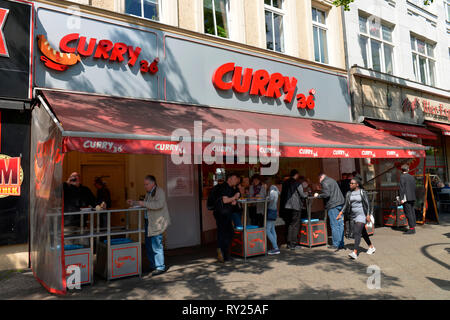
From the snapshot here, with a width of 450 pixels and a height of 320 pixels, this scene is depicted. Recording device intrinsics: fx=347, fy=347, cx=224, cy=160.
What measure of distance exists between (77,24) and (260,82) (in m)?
4.85

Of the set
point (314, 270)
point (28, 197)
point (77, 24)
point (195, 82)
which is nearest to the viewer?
point (314, 270)

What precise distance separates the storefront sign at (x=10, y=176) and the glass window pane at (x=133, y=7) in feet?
14.0

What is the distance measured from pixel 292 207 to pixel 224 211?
1.82 meters

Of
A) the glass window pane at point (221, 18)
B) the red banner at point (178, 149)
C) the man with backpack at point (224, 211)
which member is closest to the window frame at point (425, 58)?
the red banner at point (178, 149)

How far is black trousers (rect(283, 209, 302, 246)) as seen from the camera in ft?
25.4

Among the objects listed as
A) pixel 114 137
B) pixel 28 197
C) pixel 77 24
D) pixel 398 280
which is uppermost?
pixel 77 24

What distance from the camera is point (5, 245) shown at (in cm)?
613

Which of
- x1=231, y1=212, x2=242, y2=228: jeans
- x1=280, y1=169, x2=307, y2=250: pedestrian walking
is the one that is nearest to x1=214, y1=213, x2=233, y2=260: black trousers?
x1=231, y1=212, x2=242, y2=228: jeans

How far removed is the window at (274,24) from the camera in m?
10.7

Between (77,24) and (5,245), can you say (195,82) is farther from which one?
(5,245)

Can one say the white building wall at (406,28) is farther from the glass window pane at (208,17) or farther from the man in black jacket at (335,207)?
the man in black jacket at (335,207)

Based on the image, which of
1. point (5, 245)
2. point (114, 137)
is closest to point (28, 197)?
point (5, 245)

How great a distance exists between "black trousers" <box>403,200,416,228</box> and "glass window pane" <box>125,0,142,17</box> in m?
8.74

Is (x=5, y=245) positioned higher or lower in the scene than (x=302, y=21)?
lower
